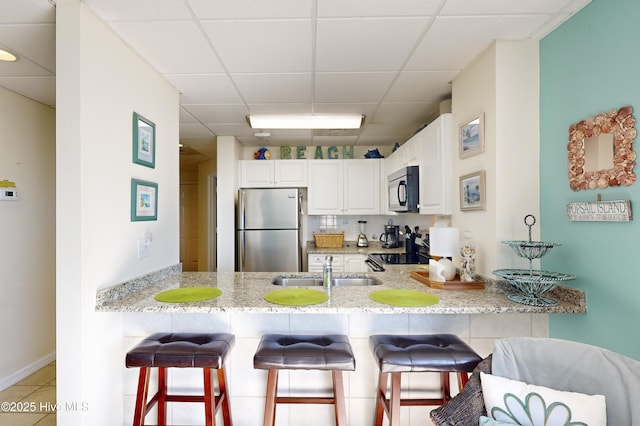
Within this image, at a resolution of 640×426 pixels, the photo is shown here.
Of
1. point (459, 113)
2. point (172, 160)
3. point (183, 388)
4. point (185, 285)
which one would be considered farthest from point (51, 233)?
point (459, 113)

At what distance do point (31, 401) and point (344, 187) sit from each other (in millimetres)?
3592

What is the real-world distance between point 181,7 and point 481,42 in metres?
1.68

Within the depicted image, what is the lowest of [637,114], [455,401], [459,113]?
[455,401]

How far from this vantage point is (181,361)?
1438 mm

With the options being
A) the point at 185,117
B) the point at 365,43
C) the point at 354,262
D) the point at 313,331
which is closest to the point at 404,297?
the point at 313,331

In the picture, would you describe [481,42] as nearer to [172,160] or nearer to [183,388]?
[172,160]

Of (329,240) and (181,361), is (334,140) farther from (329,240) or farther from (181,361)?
(181,361)

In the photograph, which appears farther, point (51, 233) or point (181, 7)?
point (51, 233)

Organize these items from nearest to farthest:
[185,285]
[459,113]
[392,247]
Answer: [185,285], [459,113], [392,247]

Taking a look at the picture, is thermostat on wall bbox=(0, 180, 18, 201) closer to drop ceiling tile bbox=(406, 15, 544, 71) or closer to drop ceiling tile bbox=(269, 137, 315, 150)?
drop ceiling tile bbox=(269, 137, 315, 150)

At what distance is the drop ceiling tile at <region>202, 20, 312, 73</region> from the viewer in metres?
1.67

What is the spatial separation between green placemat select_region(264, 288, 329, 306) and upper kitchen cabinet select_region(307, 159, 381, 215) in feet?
8.06

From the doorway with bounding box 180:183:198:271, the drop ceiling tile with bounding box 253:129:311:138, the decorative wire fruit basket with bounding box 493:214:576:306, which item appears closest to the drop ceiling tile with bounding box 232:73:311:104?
the drop ceiling tile with bounding box 253:129:311:138

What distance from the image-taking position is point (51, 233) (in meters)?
2.88
